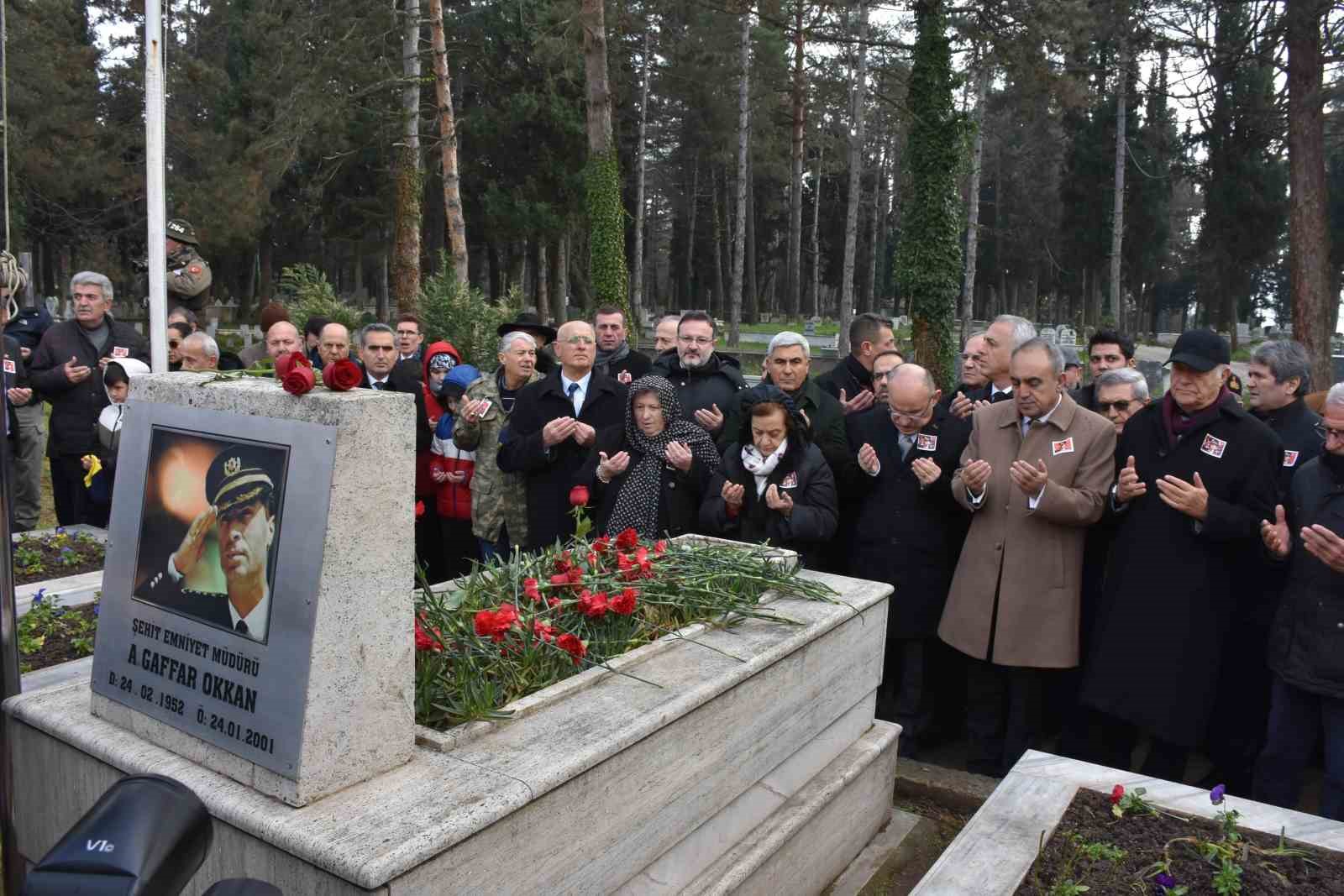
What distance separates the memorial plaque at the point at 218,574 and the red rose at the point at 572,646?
0.98 m

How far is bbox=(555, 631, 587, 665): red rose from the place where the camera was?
3074 mm

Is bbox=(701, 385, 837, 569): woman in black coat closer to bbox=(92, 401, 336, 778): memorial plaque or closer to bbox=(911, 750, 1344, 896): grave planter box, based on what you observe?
bbox=(911, 750, 1344, 896): grave planter box

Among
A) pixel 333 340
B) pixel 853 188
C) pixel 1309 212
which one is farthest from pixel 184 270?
pixel 853 188

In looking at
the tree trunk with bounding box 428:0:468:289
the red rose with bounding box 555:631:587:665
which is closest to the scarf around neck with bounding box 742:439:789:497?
the red rose with bounding box 555:631:587:665

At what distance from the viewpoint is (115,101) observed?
33.7 metres

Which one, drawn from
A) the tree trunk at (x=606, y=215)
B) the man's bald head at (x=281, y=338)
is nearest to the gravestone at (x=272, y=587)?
the man's bald head at (x=281, y=338)

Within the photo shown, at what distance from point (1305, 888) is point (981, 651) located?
5.76ft

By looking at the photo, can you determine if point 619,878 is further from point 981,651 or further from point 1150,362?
point 1150,362

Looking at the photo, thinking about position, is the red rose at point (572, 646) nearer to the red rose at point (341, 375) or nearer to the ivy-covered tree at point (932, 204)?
the red rose at point (341, 375)

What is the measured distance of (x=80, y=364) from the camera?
685cm

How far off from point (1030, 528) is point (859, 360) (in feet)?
6.94

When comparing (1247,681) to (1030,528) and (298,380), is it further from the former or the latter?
(298,380)

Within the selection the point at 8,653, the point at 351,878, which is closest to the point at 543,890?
the point at 351,878

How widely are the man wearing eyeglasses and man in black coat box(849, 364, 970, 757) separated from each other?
1.11m
